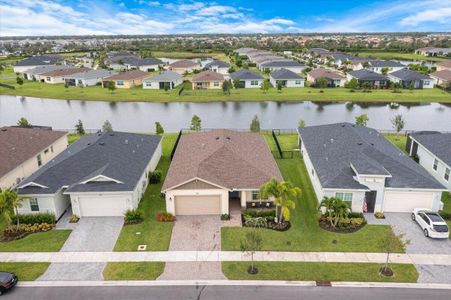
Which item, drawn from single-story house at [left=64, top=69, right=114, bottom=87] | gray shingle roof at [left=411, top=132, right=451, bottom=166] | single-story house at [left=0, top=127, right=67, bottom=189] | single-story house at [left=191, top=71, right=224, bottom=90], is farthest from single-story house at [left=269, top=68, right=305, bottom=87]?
single-story house at [left=0, top=127, right=67, bottom=189]

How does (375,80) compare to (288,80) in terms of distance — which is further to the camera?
(288,80)

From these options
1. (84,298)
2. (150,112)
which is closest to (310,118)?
(150,112)

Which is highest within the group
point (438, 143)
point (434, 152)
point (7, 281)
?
point (438, 143)

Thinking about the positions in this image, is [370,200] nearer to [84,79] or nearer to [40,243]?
[40,243]

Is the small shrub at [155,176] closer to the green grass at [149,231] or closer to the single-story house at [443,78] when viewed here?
the green grass at [149,231]

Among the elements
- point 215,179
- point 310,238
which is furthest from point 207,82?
point 310,238

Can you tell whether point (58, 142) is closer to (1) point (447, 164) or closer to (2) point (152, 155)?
(2) point (152, 155)

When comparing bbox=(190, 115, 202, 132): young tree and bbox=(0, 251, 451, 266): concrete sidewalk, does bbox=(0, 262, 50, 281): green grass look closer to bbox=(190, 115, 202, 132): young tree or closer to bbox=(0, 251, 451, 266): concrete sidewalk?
bbox=(0, 251, 451, 266): concrete sidewalk

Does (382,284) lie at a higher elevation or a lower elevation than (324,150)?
lower
